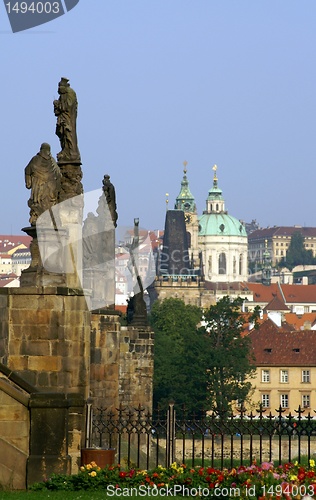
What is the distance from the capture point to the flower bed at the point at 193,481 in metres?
17.7

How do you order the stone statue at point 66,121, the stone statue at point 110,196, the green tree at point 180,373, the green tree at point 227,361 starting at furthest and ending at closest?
the green tree at point 227,361 → the green tree at point 180,373 → the stone statue at point 110,196 → the stone statue at point 66,121

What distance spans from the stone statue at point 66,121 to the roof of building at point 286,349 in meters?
78.0

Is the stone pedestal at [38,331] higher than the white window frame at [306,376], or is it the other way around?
the white window frame at [306,376]

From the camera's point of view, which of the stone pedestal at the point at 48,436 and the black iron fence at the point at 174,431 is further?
the black iron fence at the point at 174,431

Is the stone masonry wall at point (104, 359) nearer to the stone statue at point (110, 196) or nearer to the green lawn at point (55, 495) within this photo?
the stone statue at point (110, 196)

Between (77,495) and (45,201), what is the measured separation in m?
5.84

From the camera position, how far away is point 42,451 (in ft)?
63.2

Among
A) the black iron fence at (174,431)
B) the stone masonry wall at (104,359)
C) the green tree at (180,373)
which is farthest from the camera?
the green tree at (180,373)

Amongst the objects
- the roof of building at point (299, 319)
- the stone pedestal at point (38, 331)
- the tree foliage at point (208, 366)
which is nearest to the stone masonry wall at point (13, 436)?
the stone pedestal at point (38, 331)

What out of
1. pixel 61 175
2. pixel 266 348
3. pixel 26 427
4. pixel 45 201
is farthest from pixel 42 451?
pixel 266 348

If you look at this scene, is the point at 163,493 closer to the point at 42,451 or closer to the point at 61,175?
the point at 42,451

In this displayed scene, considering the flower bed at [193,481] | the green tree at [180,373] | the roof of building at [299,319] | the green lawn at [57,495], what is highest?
the roof of building at [299,319]

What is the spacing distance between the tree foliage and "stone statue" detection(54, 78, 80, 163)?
47.1m

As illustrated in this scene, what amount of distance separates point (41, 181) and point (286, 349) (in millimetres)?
81876
